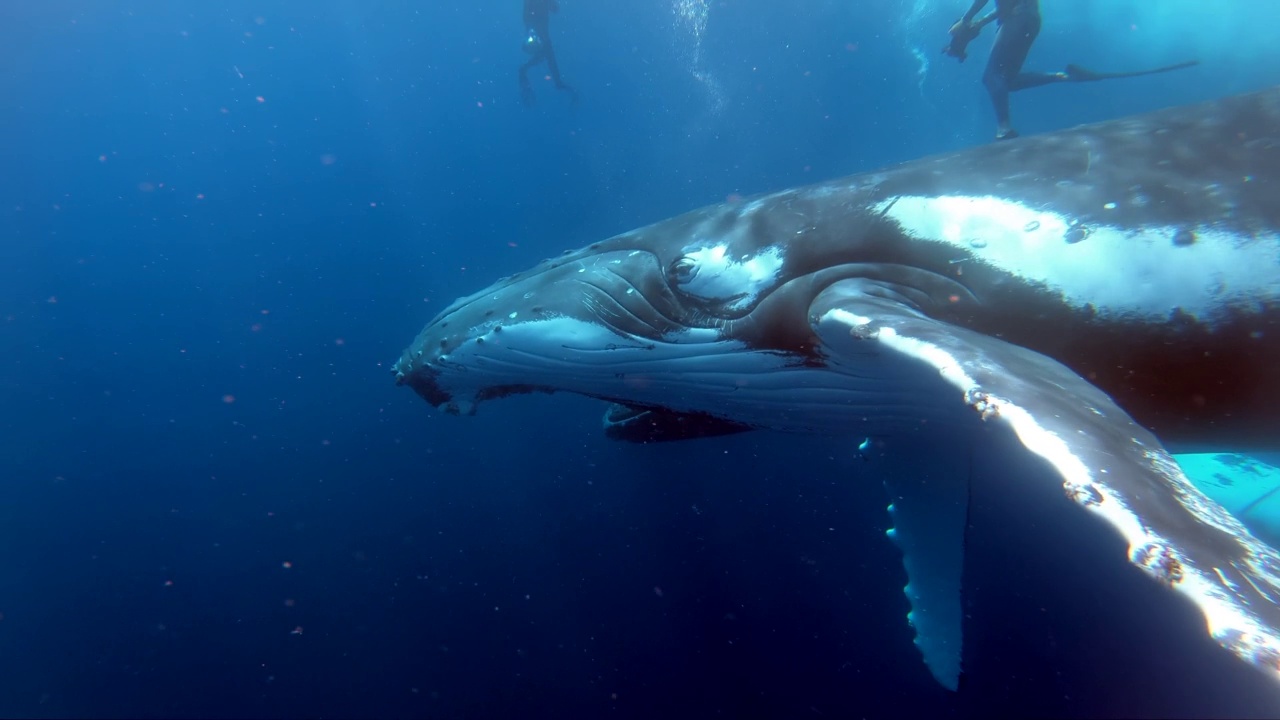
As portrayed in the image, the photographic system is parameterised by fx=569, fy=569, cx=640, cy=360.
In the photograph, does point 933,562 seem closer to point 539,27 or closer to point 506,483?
point 506,483

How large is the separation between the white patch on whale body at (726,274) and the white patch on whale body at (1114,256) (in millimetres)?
969

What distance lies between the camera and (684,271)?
14.6ft

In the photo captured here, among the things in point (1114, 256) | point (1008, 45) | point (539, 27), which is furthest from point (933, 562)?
point (539, 27)

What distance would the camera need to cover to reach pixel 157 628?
18.8 m

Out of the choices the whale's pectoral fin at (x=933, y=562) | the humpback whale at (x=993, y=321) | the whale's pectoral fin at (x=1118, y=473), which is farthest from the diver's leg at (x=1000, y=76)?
the whale's pectoral fin at (x=1118, y=473)

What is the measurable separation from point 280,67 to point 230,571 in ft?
165

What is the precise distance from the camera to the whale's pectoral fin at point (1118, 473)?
5.38 feet

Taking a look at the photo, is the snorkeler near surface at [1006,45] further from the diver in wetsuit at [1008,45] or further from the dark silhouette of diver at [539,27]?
the dark silhouette of diver at [539,27]

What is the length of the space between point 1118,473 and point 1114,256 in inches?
81.8

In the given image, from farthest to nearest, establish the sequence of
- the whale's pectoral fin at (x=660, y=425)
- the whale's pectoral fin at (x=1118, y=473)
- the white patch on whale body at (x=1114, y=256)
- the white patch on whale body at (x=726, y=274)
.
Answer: the whale's pectoral fin at (x=660, y=425)
the white patch on whale body at (x=726, y=274)
the white patch on whale body at (x=1114, y=256)
the whale's pectoral fin at (x=1118, y=473)

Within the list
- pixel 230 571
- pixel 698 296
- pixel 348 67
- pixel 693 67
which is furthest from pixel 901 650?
pixel 348 67

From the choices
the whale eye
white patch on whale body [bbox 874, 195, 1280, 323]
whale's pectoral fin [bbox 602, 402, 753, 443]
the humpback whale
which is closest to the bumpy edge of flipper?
the humpback whale

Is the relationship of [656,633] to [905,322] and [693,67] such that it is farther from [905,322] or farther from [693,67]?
[693,67]

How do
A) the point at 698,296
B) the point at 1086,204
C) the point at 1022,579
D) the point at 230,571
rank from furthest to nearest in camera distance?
the point at 230,571 → the point at 1022,579 → the point at 698,296 → the point at 1086,204
